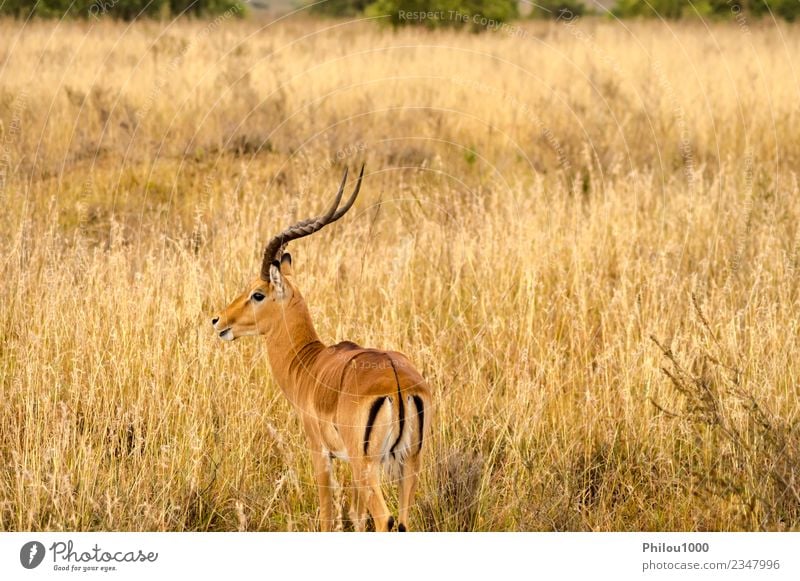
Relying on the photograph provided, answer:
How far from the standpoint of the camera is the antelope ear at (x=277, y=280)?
5.30m

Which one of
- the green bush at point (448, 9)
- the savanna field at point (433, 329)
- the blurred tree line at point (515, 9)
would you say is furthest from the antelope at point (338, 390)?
the green bush at point (448, 9)

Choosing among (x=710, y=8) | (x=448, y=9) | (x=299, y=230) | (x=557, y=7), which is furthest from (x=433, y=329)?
(x=557, y=7)

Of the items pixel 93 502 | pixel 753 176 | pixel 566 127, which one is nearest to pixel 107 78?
pixel 566 127

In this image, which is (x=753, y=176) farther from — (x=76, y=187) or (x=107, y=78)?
(x=107, y=78)

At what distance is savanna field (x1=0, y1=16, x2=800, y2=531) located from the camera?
5.49m

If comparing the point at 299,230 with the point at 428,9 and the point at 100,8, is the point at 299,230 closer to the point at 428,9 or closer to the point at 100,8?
the point at 428,9

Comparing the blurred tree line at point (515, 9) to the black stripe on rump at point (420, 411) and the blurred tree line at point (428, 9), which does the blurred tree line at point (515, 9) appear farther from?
the black stripe on rump at point (420, 411)

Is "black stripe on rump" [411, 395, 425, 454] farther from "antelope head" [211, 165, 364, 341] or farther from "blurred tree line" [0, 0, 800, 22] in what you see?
"blurred tree line" [0, 0, 800, 22]

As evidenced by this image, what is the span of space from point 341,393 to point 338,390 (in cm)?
5

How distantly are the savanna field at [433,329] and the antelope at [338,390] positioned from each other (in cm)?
35

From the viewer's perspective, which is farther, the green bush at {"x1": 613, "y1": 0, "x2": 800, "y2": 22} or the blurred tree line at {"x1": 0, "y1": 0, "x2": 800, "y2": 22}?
the green bush at {"x1": 613, "y1": 0, "x2": 800, "y2": 22}

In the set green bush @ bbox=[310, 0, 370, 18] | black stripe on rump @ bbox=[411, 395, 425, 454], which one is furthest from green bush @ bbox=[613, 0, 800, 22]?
black stripe on rump @ bbox=[411, 395, 425, 454]

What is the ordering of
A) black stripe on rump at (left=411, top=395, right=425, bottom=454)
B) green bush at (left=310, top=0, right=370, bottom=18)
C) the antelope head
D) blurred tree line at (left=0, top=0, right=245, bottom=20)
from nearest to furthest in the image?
black stripe on rump at (left=411, top=395, right=425, bottom=454) < the antelope head < blurred tree line at (left=0, top=0, right=245, bottom=20) < green bush at (left=310, top=0, right=370, bottom=18)

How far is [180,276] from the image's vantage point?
284 inches
